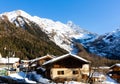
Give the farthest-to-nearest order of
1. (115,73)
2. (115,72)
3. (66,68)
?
(115,72), (115,73), (66,68)

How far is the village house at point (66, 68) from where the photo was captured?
62.0 m

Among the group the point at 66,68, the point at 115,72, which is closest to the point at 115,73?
the point at 115,72

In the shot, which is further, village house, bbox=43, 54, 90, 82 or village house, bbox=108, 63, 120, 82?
village house, bbox=108, 63, 120, 82

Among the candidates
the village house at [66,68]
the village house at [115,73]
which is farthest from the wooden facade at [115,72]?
the village house at [66,68]

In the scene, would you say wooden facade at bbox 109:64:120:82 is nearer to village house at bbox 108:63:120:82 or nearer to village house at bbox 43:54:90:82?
village house at bbox 108:63:120:82

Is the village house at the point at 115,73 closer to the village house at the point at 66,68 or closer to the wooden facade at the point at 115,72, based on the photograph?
the wooden facade at the point at 115,72

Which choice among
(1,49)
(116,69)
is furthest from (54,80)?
(1,49)

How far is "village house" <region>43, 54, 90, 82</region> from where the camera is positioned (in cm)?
6203

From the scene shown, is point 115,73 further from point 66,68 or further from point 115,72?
point 66,68

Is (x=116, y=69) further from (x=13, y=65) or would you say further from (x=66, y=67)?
(x=13, y=65)

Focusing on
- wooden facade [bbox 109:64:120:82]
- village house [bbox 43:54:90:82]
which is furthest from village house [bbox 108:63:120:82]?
village house [bbox 43:54:90:82]

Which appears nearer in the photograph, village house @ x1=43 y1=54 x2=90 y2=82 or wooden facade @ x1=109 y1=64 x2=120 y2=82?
village house @ x1=43 y1=54 x2=90 y2=82

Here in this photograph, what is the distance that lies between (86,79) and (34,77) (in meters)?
11.7

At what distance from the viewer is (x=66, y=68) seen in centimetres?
6278
